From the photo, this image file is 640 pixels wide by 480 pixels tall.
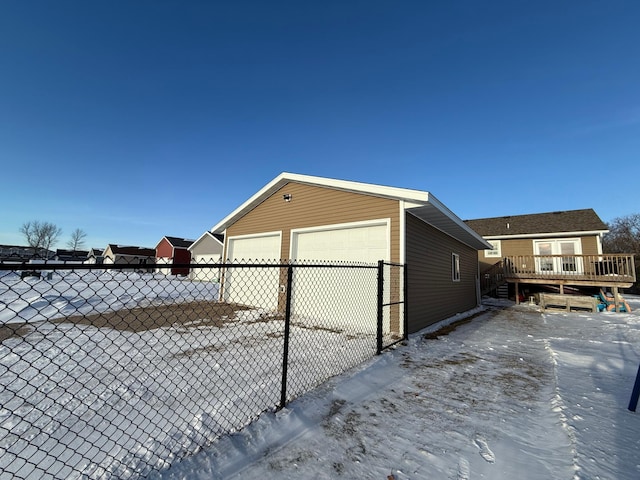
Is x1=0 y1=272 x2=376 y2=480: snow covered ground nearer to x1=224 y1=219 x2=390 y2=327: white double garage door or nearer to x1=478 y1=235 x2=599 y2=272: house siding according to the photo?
x1=224 y1=219 x2=390 y2=327: white double garage door

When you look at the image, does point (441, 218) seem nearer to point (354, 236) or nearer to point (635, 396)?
point (354, 236)

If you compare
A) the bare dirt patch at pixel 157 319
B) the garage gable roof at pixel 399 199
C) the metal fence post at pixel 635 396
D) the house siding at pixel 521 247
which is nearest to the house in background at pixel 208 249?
the garage gable roof at pixel 399 199

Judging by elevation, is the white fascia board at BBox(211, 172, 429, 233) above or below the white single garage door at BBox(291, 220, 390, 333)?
above

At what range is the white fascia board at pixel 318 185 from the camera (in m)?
6.75

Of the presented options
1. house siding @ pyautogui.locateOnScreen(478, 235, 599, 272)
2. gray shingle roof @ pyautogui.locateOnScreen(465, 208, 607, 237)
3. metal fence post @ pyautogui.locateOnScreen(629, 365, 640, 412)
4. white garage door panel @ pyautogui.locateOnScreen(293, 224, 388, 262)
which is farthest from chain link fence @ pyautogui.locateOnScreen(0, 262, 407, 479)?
gray shingle roof @ pyautogui.locateOnScreen(465, 208, 607, 237)

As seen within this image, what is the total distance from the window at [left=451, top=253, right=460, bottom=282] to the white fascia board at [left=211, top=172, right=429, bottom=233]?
5.38 m

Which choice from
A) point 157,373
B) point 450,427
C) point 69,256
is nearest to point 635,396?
point 450,427

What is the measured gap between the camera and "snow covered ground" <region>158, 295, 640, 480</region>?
2197 mm

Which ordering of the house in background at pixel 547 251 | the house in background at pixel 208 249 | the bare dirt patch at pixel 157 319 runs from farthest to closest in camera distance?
the house in background at pixel 208 249 → the house in background at pixel 547 251 → the bare dirt patch at pixel 157 319

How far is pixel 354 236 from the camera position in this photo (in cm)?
828

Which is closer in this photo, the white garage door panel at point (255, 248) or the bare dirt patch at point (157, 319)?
the bare dirt patch at point (157, 319)

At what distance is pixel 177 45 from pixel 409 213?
8.72 meters

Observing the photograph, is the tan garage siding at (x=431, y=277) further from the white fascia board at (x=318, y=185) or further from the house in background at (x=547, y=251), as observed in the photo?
the house in background at (x=547, y=251)

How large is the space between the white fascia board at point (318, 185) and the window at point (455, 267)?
17.6 ft
